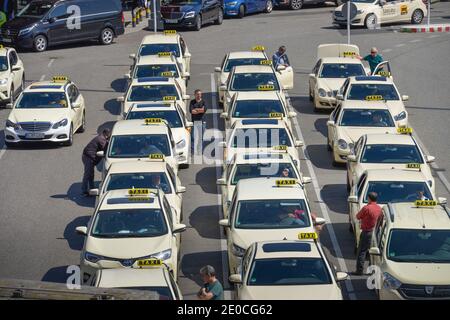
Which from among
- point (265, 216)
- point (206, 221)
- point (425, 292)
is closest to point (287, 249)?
point (425, 292)

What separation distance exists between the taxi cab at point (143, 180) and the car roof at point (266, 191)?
1634 mm

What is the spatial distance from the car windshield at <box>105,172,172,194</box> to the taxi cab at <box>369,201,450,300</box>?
469 cm

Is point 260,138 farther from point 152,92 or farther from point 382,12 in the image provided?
point 382,12

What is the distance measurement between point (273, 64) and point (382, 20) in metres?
14.6

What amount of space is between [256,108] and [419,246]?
11.0m

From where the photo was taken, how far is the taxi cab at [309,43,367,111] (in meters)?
32.5

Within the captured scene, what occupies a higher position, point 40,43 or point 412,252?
point 412,252

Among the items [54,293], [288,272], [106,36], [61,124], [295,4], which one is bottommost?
[295,4]

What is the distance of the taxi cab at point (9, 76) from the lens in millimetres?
33750

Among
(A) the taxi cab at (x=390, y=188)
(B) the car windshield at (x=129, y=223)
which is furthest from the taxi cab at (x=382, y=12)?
(B) the car windshield at (x=129, y=223)

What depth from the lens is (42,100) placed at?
3025 cm

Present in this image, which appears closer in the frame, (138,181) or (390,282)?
(390,282)

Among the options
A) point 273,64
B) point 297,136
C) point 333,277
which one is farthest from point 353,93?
point 333,277
